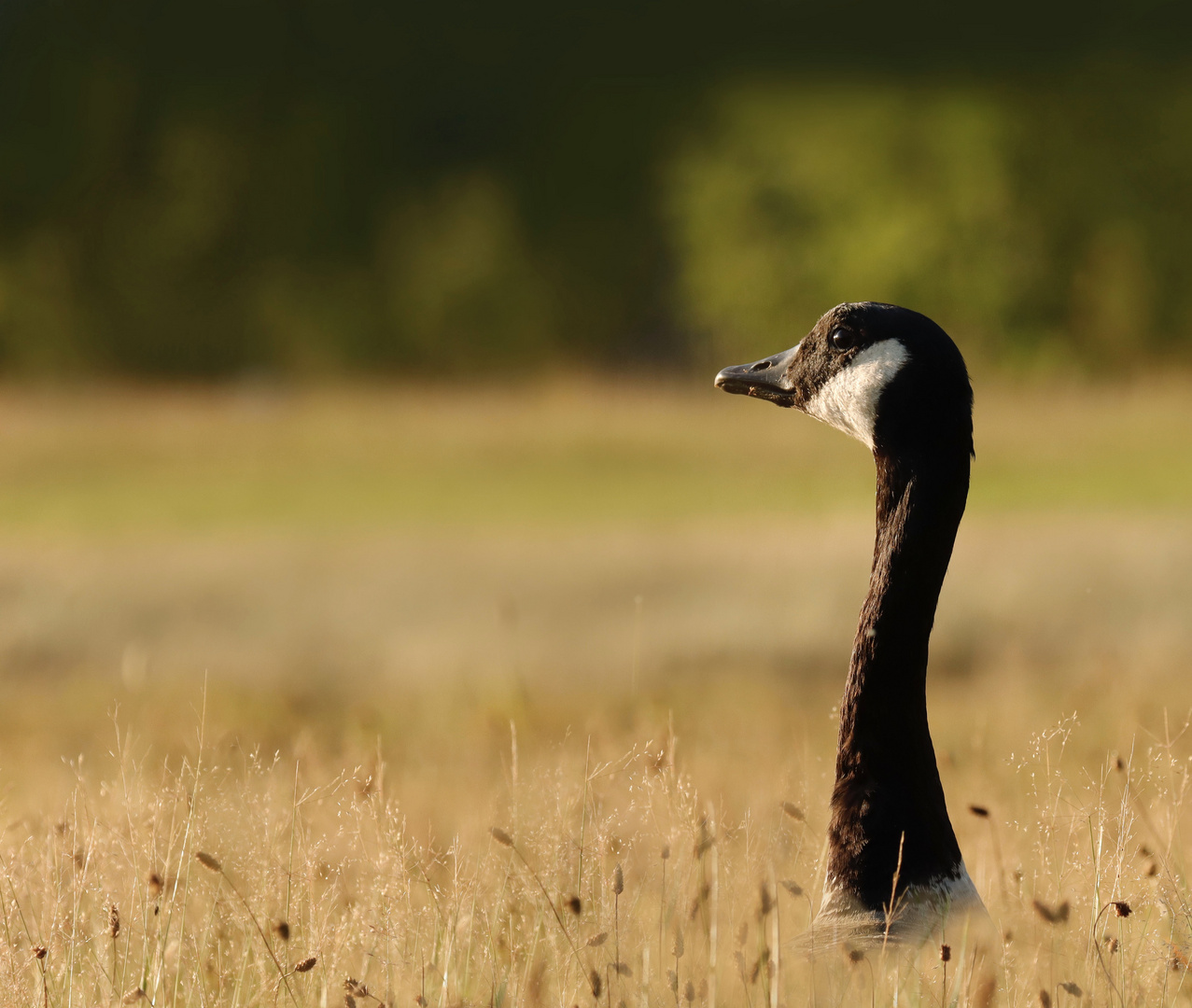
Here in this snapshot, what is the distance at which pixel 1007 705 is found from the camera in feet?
28.6

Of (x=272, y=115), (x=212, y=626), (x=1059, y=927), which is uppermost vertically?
(x=272, y=115)

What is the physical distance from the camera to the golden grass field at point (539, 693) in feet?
10.3

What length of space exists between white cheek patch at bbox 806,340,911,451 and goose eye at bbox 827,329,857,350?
50mm

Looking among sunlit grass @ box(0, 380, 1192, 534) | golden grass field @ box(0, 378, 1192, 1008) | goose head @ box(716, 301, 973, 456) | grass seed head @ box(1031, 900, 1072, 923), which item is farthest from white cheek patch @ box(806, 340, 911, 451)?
sunlit grass @ box(0, 380, 1192, 534)

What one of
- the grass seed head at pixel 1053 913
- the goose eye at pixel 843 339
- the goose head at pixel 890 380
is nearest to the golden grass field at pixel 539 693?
the grass seed head at pixel 1053 913

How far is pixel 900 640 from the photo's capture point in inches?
133

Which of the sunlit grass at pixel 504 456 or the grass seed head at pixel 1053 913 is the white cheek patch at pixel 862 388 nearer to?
the grass seed head at pixel 1053 913

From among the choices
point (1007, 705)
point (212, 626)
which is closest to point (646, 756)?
point (1007, 705)

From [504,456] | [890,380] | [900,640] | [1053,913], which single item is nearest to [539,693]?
[900,640]

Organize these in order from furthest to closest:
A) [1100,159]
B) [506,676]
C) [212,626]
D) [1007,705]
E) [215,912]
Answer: [1100,159], [212,626], [506,676], [1007,705], [215,912]

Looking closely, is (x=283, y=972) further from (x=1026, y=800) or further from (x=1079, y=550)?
(x=1079, y=550)

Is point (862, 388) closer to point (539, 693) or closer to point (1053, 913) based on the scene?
point (1053, 913)

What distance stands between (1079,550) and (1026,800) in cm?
877

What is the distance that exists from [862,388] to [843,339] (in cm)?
16
